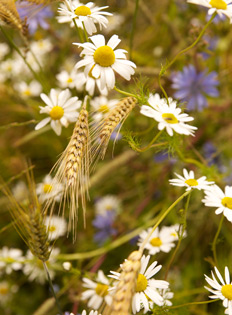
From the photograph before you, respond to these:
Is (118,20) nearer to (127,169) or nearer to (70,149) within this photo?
(127,169)

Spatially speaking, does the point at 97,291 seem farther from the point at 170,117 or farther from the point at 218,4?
the point at 218,4

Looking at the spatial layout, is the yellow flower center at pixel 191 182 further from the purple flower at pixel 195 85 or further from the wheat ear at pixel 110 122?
the purple flower at pixel 195 85

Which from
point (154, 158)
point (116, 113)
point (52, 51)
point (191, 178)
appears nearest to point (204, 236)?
point (154, 158)

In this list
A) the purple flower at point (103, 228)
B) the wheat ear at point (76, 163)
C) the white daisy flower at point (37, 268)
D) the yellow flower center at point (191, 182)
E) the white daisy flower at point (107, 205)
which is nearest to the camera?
the wheat ear at point (76, 163)

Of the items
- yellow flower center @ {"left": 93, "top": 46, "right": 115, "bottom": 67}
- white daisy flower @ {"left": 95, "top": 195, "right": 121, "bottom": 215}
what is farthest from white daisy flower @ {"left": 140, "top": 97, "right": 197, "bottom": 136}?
white daisy flower @ {"left": 95, "top": 195, "right": 121, "bottom": 215}

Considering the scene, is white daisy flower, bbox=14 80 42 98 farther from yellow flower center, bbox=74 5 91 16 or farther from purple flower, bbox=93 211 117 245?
yellow flower center, bbox=74 5 91 16

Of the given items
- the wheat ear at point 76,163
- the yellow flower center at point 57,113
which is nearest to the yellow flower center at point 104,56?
the wheat ear at point 76,163

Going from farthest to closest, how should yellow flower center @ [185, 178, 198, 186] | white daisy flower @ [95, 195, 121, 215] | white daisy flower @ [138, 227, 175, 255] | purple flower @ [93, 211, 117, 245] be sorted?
white daisy flower @ [95, 195, 121, 215]
purple flower @ [93, 211, 117, 245]
white daisy flower @ [138, 227, 175, 255]
yellow flower center @ [185, 178, 198, 186]
